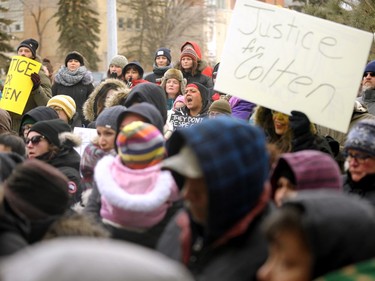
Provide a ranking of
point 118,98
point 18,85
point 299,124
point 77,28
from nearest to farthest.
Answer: point 299,124
point 118,98
point 18,85
point 77,28

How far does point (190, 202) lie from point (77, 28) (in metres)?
43.8

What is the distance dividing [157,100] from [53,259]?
16.0 feet

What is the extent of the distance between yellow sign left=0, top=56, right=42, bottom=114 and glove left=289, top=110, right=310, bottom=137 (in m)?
4.34

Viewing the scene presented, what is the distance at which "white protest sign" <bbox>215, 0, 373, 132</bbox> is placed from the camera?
582 centimetres

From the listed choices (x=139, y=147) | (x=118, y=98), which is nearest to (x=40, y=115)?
(x=118, y=98)

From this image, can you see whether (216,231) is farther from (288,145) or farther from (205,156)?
(288,145)

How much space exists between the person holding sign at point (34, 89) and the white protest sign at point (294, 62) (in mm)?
4116

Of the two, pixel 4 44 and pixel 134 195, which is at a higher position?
pixel 134 195

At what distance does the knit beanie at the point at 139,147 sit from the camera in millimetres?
4883

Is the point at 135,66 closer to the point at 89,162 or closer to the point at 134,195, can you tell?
the point at 89,162

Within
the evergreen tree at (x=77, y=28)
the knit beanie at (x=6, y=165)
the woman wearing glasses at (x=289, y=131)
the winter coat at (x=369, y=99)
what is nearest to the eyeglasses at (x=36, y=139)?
the knit beanie at (x=6, y=165)

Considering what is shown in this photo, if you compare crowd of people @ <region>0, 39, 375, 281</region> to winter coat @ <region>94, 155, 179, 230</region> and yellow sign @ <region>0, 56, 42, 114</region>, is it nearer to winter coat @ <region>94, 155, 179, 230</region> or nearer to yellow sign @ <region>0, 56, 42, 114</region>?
winter coat @ <region>94, 155, 179, 230</region>

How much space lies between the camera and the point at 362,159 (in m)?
5.04

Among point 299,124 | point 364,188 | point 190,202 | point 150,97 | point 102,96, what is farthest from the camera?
point 102,96
